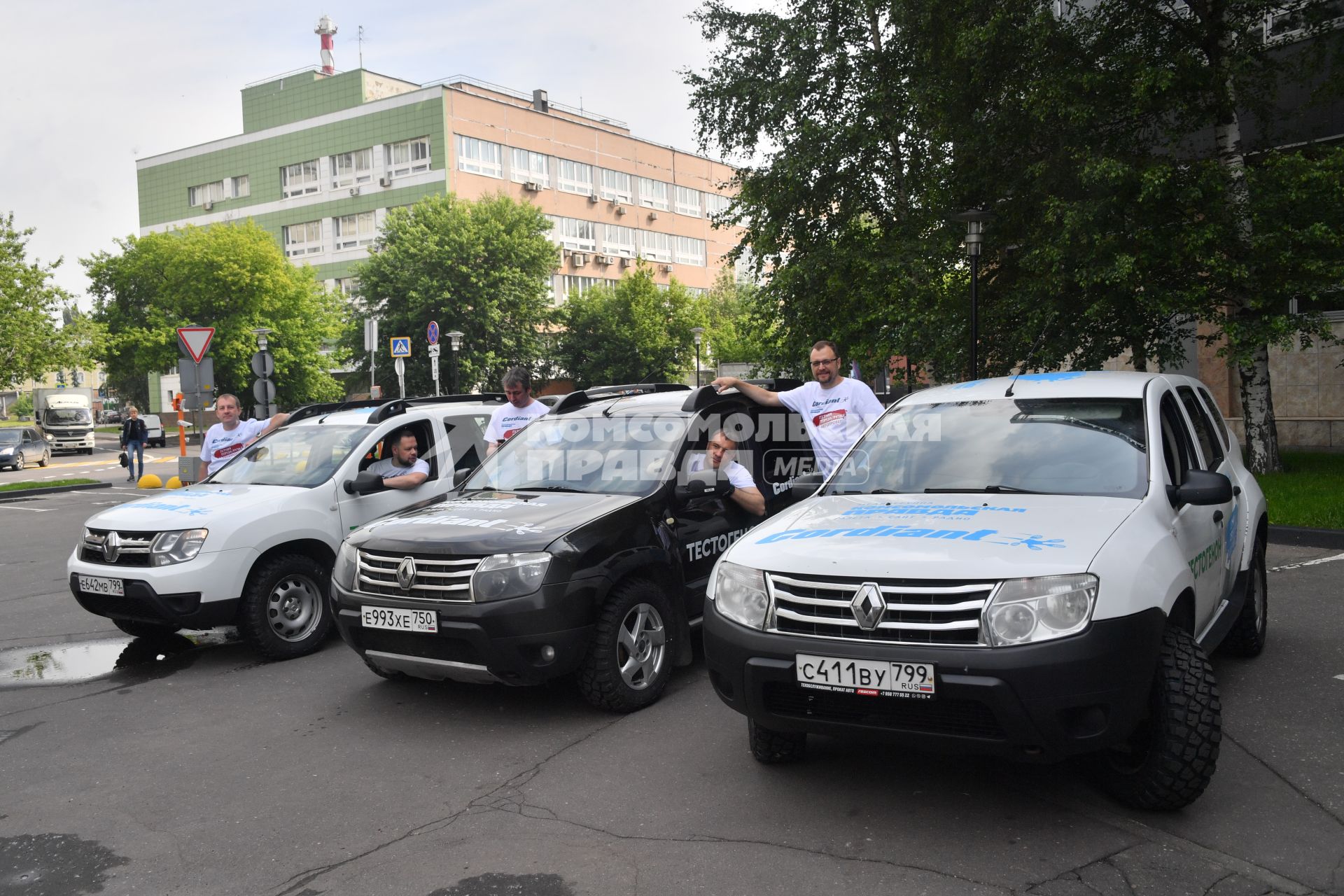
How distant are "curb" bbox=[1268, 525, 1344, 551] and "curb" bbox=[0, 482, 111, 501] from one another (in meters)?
23.9

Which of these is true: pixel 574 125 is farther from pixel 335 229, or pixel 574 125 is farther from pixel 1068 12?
pixel 1068 12

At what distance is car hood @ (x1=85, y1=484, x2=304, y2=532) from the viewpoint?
22.0 ft

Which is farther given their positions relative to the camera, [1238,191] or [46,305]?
[46,305]

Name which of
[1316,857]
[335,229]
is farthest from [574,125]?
[1316,857]

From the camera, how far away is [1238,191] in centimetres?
1441

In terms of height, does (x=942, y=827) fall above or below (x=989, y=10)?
below

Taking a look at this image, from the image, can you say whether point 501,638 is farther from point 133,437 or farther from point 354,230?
point 354,230

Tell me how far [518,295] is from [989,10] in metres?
29.6

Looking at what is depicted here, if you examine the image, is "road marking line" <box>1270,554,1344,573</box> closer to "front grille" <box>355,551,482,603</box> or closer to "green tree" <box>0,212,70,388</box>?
"front grille" <box>355,551,482,603</box>

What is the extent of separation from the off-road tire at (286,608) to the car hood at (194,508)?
39cm

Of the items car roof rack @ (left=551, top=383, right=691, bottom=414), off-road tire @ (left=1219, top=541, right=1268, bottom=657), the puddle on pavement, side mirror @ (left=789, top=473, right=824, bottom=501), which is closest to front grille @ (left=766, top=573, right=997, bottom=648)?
side mirror @ (left=789, top=473, right=824, bottom=501)

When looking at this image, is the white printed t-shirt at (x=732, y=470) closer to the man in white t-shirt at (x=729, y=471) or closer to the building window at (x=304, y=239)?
the man in white t-shirt at (x=729, y=471)

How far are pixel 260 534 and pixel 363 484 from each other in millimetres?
753

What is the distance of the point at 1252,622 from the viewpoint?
5.91m
